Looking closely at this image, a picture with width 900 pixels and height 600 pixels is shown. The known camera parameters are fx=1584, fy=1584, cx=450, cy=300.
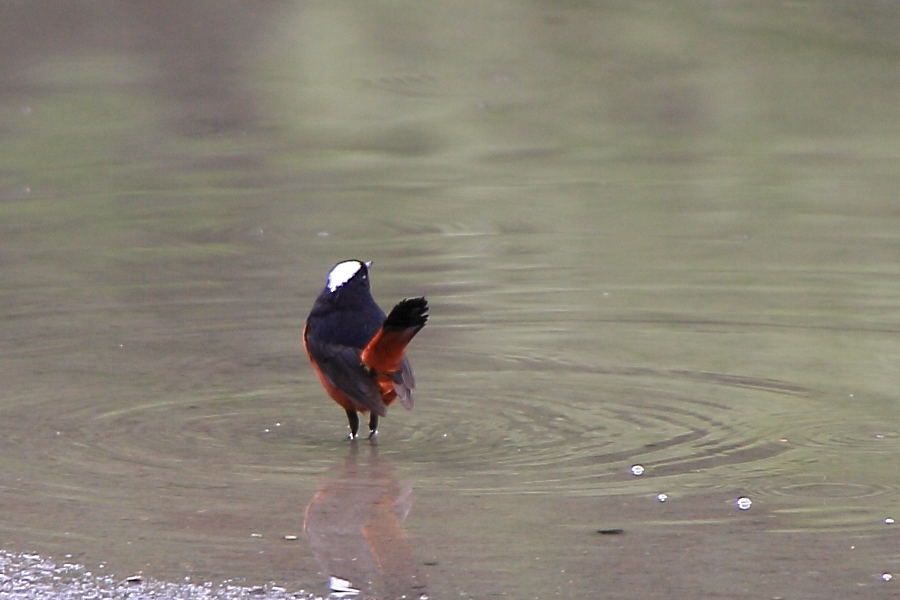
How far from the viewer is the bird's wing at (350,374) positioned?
5.84m

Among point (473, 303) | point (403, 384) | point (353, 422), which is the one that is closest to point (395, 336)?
point (403, 384)

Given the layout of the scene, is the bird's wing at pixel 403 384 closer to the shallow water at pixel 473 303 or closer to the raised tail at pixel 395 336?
the raised tail at pixel 395 336

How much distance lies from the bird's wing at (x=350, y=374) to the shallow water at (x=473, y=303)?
21cm

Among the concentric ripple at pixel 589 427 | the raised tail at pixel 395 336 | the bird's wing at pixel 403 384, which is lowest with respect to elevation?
the concentric ripple at pixel 589 427

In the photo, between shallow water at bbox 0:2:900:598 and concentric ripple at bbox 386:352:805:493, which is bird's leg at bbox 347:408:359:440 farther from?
concentric ripple at bbox 386:352:805:493

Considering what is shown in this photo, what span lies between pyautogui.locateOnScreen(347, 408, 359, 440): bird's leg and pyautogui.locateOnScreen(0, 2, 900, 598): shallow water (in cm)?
10

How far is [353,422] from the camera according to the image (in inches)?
239

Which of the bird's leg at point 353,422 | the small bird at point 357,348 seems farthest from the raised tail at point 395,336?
the bird's leg at point 353,422

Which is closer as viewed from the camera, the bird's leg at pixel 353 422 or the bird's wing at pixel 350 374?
the bird's wing at pixel 350 374

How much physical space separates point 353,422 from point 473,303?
7.89 ft

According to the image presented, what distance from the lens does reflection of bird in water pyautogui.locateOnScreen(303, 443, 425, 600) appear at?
4457 mm

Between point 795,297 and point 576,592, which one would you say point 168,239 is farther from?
point 576,592

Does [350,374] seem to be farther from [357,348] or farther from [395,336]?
[395,336]

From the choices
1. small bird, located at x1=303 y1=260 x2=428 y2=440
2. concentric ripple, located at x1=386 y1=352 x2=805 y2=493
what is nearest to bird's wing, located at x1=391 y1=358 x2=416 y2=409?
small bird, located at x1=303 y1=260 x2=428 y2=440
